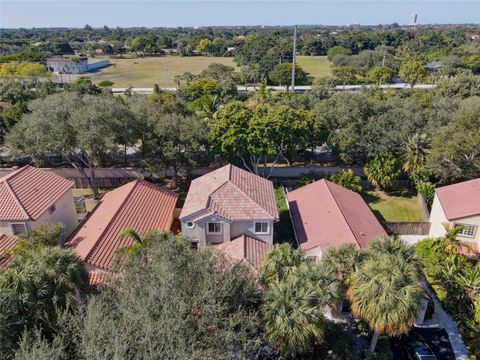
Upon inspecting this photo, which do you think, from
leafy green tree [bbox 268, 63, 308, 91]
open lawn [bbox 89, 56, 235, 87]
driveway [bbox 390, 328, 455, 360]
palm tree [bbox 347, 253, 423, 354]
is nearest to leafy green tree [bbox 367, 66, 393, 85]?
leafy green tree [bbox 268, 63, 308, 91]

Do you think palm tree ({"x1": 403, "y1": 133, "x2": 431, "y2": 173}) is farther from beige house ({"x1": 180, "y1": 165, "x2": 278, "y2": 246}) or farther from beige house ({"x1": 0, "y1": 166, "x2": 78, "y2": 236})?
beige house ({"x1": 0, "y1": 166, "x2": 78, "y2": 236})

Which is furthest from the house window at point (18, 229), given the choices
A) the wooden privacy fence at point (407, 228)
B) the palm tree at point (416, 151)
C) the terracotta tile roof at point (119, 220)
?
the palm tree at point (416, 151)

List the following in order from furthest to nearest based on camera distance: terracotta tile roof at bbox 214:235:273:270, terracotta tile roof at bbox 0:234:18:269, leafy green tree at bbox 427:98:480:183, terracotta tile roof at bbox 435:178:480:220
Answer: leafy green tree at bbox 427:98:480:183
terracotta tile roof at bbox 435:178:480:220
terracotta tile roof at bbox 0:234:18:269
terracotta tile roof at bbox 214:235:273:270

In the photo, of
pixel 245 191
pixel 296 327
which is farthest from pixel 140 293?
pixel 245 191

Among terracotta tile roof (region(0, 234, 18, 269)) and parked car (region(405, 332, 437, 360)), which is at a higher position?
terracotta tile roof (region(0, 234, 18, 269))

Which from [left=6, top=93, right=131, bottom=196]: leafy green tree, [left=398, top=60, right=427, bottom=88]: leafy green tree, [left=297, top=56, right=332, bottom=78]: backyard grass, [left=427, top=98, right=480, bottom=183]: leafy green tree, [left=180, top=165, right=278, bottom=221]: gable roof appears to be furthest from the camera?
[left=297, top=56, right=332, bottom=78]: backyard grass

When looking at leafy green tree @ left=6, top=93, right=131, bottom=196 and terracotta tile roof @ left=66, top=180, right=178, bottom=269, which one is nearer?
terracotta tile roof @ left=66, top=180, right=178, bottom=269

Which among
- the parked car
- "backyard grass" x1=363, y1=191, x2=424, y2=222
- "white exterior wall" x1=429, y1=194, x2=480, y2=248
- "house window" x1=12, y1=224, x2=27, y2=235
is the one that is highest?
"house window" x1=12, y1=224, x2=27, y2=235

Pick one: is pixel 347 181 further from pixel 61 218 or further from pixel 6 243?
pixel 6 243
